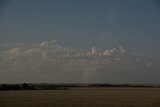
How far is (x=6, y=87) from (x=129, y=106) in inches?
3100

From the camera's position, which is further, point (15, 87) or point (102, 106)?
point (15, 87)

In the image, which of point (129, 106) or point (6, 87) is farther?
point (6, 87)

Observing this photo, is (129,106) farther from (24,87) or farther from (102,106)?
(24,87)

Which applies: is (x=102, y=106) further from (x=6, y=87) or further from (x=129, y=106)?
(x=6, y=87)

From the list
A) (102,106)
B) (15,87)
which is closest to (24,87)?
(15,87)

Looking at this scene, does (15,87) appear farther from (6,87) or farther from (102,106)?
(102,106)

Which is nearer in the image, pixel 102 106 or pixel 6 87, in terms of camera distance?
pixel 102 106

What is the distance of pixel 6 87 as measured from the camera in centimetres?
10550

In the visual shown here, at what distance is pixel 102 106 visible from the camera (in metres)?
30.7

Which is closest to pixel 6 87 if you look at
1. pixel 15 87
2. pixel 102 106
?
pixel 15 87

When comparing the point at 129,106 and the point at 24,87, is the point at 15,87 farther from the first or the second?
the point at 129,106

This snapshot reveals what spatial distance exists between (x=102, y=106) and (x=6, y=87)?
7830 cm

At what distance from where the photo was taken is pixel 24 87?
111062mm

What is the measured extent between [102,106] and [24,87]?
8263cm
